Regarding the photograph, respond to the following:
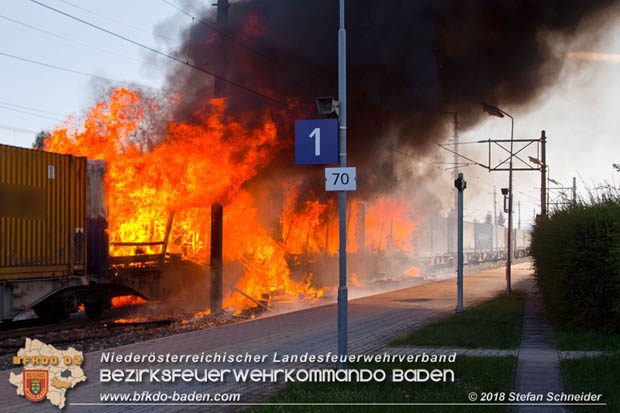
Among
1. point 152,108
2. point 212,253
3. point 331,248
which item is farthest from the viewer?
point 331,248

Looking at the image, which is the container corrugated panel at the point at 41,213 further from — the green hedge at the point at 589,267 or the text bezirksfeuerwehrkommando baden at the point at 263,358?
the green hedge at the point at 589,267

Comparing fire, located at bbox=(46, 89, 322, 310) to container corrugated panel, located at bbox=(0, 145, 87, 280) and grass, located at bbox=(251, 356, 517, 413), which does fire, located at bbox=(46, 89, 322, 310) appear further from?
grass, located at bbox=(251, 356, 517, 413)

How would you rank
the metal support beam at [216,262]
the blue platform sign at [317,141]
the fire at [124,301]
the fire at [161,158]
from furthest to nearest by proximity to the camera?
1. the fire at [124,301]
2. the fire at [161,158]
3. the metal support beam at [216,262]
4. the blue platform sign at [317,141]

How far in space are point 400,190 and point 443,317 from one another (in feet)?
72.9

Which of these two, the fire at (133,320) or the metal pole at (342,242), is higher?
the metal pole at (342,242)

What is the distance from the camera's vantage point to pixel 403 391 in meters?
6.75

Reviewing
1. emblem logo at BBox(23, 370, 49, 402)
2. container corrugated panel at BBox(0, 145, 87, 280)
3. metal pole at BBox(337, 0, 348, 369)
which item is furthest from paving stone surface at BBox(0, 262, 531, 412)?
container corrugated panel at BBox(0, 145, 87, 280)

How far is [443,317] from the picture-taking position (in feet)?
46.2

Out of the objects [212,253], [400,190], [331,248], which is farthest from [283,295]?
[400,190]

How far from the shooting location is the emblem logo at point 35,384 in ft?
22.5

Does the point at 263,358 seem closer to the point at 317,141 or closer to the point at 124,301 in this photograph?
the point at 317,141

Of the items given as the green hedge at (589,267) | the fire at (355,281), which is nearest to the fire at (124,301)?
the green hedge at (589,267)

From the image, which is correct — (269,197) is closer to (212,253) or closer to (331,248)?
(331,248)

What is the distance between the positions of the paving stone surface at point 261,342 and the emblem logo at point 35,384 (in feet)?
0.51
